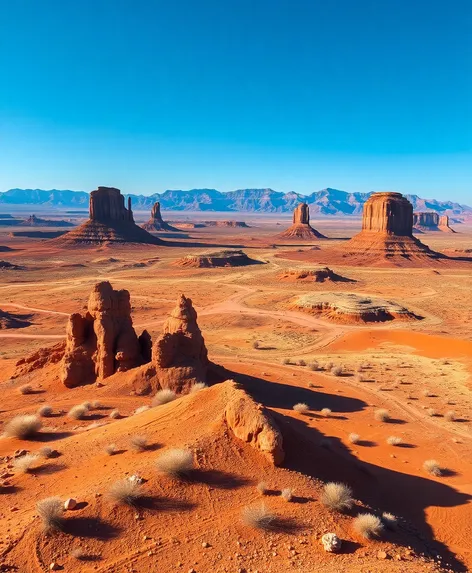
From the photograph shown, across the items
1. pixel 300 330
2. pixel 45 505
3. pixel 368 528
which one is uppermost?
pixel 45 505

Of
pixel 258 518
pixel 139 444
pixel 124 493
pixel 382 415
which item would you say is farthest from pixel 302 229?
pixel 124 493

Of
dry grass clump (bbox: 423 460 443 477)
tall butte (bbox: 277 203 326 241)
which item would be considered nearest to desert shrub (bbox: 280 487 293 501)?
dry grass clump (bbox: 423 460 443 477)

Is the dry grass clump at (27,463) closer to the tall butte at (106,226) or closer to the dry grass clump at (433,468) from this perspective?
the dry grass clump at (433,468)

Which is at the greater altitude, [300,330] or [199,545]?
[199,545]

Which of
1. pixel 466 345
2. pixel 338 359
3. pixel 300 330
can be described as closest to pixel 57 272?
pixel 300 330

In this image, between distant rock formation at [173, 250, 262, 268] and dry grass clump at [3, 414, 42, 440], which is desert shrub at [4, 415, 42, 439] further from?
distant rock formation at [173, 250, 262, 268]

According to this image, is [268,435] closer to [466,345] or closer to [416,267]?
[466,345]
